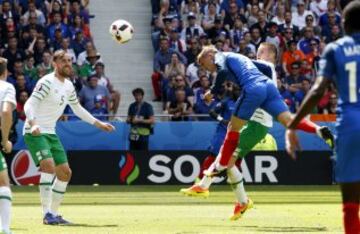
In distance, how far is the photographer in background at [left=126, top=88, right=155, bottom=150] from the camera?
25.8 m

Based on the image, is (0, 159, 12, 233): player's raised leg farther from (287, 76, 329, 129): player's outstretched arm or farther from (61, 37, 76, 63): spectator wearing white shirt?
(61, 37, 76, 63): spectator wearing white shirt

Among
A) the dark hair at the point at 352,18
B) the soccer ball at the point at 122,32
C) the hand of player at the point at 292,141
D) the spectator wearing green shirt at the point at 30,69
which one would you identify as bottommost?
the spectator wearing green shirt at the point at 30,69

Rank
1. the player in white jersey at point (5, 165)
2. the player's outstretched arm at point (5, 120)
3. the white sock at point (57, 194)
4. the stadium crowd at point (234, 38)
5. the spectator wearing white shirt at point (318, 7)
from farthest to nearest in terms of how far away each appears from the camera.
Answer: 1. the spectator wearing white shirt at point (318, 7)
2. the stadium crowd at point (234, 38)
3. the white sock at point (57, 194)
4. the player in white jersey at point (5, 165)
5. the player's outstretched arm at point (5, 120)

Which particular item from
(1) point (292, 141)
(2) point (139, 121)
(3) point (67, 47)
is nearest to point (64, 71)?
(1) point (292, 141)

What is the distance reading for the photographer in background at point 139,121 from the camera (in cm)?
2580

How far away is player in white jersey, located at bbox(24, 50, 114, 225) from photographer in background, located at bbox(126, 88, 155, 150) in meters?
10.0

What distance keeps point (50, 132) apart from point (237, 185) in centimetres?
276

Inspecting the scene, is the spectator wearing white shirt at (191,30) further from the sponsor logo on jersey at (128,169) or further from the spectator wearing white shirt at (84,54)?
the sponsor logo on jersey at (128,169)

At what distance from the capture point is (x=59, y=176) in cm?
1552

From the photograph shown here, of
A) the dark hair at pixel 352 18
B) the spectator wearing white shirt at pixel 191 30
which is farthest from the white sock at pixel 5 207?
the spectator wearing white shirt at pixel 191 30

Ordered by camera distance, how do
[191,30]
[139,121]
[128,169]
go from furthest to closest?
[191,30]
[139,121]
[128,169]

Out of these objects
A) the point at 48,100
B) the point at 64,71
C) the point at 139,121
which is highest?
the point at 64,71

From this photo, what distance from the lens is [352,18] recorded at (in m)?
9.29

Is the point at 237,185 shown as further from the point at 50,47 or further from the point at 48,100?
the point at 50,47
